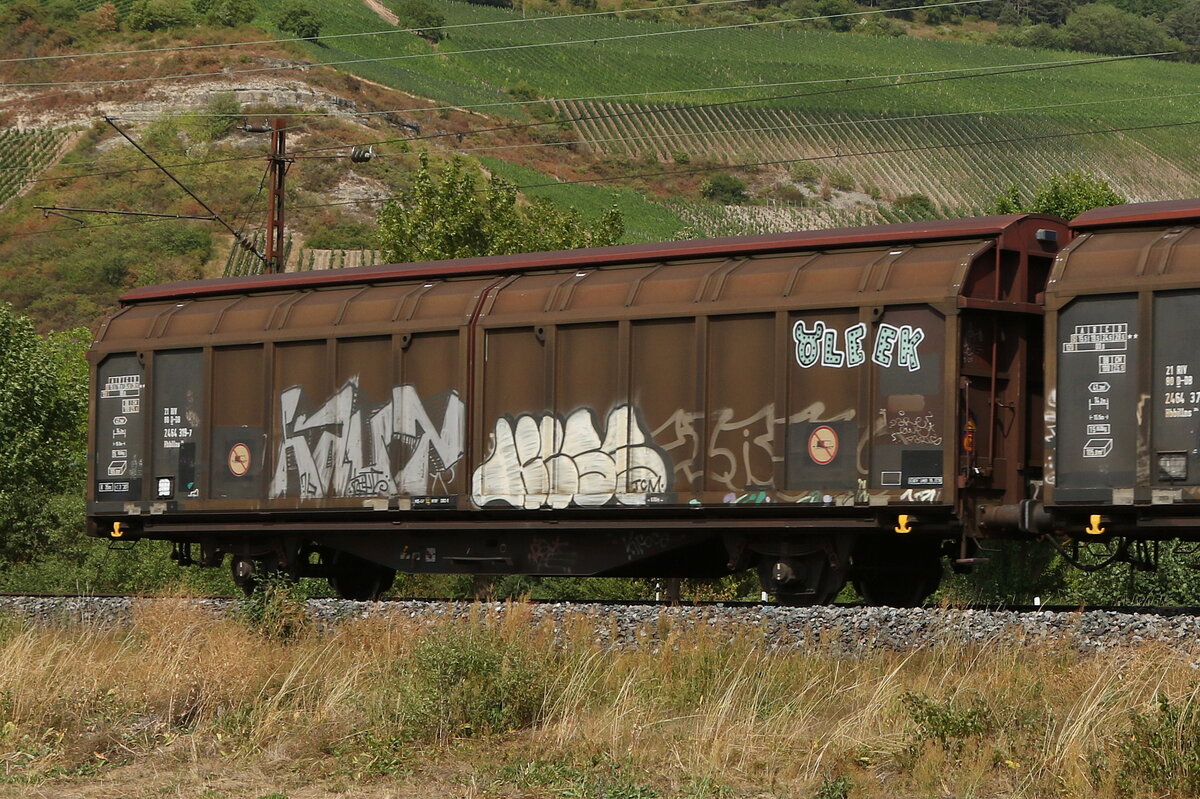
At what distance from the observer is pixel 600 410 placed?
15.8 m

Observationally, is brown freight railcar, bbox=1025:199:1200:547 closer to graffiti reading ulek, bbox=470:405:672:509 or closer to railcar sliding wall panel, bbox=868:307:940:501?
railcar sliding wall panel, bbox=868:307:940:501

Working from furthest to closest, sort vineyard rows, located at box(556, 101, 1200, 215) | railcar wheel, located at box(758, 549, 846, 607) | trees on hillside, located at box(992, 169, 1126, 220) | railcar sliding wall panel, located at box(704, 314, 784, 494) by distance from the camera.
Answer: vineyard rows, located at box(556, 101, 1200, 215) < trees on hillside, located at box(992, 169, 1126, 220) < railcar wheel, located at box(758, 549, 846, 607) < railcar sliding wall panel, located at box(704, 314, 784, 494)

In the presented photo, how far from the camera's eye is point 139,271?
86125 mm

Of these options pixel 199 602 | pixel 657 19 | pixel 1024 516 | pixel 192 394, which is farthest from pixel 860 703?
pixel 657 19

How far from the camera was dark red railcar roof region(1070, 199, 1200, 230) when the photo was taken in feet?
43.5

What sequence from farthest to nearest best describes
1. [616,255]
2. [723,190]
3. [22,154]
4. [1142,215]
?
[723,190] → [22,154] → [616,255] → [1142,215]

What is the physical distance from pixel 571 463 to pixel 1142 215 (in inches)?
236

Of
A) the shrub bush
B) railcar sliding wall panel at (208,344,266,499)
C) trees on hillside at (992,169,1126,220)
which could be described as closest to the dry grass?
railcar sliding wall panel at (208,344,266,499)

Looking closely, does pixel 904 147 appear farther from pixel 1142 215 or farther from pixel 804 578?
pixel 1142 215

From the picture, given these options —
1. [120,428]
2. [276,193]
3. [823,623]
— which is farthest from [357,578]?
[276,193]

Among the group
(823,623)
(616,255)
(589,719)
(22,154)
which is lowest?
(589,719)

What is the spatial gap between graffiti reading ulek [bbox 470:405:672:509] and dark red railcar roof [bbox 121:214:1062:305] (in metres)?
1.73

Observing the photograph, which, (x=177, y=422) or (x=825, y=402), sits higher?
(x=825, y=402)

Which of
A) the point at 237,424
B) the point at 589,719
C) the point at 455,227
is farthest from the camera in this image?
the point at 455,227
